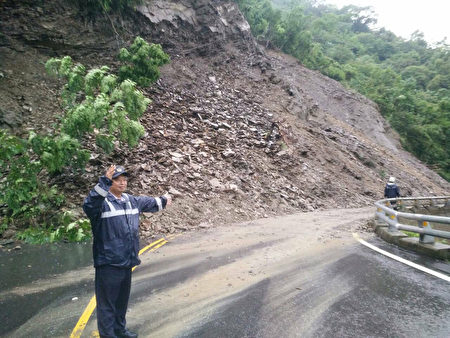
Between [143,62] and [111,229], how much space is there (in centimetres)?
1330

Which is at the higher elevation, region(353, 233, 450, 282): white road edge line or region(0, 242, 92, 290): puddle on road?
region(353, 233, 450, 282): white road edge line

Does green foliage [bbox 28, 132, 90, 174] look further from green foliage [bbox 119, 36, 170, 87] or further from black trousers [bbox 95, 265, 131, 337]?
green foliage [bbox 119, 36, 170, 87]

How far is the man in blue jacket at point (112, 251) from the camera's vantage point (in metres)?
3.06

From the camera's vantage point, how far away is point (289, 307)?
12.7 feet

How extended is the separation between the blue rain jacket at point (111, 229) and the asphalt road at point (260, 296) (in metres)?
1.08

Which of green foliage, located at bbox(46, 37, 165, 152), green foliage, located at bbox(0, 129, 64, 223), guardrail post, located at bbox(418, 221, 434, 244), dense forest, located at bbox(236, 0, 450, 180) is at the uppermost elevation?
dense forest, located at bbox(236, 0, 450, 180)

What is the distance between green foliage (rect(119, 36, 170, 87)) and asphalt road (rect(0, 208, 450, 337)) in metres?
10.8

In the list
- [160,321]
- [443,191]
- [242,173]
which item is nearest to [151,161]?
[242,173]

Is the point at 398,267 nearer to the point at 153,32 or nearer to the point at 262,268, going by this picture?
the point at 262,268

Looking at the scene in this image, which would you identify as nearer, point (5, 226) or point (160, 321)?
point (160, 321)

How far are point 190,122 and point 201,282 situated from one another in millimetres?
12102

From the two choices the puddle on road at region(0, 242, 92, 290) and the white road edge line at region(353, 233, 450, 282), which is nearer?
the white road edge line at region(353, 233, 450, 282)

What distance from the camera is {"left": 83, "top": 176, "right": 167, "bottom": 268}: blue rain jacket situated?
9.72ft

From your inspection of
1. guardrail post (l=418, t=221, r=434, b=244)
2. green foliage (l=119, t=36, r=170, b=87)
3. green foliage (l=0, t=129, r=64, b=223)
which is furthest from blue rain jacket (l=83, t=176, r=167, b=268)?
green foliage (l=119, t=36, r=170, b=87)
